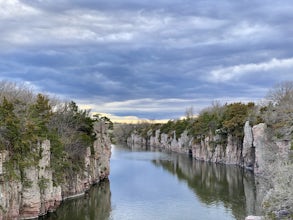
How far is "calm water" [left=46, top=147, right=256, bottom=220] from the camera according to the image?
34.7 m

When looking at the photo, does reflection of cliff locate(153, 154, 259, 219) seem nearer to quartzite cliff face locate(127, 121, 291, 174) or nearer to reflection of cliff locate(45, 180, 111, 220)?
quartzite cliff face locate(127, 121, 291, 174)

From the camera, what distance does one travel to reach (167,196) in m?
42.7

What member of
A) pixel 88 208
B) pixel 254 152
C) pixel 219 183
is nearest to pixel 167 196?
pixel 88 208

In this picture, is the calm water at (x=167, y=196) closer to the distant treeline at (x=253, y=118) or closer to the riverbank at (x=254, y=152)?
the riverbank at (x=254, y=152)

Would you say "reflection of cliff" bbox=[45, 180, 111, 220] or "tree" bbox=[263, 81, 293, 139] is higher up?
"tree" bbox=[263, 81, 293, 139]

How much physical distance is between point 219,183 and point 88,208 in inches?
825

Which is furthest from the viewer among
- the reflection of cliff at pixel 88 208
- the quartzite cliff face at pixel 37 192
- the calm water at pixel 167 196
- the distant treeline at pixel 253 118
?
the distant treeline at pixel 253 118

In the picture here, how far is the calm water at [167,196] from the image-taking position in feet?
114

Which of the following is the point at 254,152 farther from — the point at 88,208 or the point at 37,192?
the point at 37,192

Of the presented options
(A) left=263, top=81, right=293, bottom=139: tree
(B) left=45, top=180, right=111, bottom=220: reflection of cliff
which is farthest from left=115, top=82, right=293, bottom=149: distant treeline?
(B) left=45, top=180, right=111, bottom=220: reflection of cliff

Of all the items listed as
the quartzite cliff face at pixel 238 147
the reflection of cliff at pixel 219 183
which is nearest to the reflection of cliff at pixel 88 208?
the reflection of cliff at pixel 219 183

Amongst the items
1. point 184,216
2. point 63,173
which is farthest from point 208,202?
point 63,173

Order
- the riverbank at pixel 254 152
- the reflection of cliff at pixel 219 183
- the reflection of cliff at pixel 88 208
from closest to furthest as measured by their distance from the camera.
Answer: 1. the riverbank at pixel 254 152
2. the reflection of cliff at pixel 88 208
3. the reflection of cliff at pixel 219 183

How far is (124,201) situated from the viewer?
40156mm
